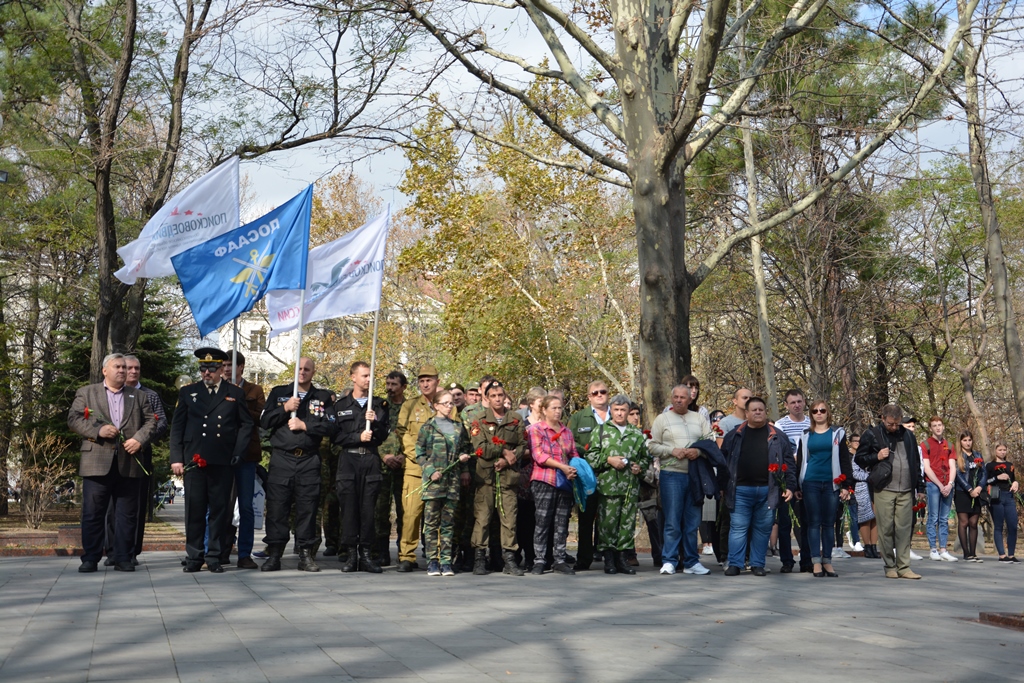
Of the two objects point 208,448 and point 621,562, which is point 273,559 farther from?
point 621,562

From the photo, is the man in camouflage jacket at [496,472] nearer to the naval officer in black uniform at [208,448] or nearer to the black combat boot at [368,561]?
the black combat boot at [368,561]

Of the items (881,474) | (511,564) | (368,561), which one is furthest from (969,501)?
(368,561)

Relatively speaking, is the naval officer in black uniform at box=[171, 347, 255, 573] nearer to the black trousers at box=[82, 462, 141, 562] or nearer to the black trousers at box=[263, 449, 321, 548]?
the black trousers at box=[263, 449, 321, 548]

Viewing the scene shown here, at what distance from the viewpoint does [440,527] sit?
1212 centimetres

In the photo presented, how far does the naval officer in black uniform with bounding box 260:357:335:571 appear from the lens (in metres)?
12.0

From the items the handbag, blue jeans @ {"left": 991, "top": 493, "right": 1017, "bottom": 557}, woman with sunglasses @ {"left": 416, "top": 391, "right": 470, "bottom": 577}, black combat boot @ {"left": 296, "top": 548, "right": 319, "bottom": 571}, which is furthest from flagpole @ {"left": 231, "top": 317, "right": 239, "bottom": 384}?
blue jeans @ {"left": 991, "top": 493, "right": 1017, "bottom": 557}

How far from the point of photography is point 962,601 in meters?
10.8

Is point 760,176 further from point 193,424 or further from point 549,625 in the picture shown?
point 549,625

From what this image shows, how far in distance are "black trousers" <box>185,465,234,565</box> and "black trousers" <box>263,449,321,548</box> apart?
0.45 meters

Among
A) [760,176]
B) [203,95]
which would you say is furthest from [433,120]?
[760,176]

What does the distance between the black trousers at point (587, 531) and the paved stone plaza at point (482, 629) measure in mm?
1031

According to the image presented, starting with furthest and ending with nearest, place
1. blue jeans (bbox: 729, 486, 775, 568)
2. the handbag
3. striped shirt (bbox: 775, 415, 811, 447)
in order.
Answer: striped shirt (bbox: 775, 415, 811, 447) < blue jeans (bbox: 729, 486, 775, 568) < the handbag

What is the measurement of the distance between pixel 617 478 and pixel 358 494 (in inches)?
→ 109

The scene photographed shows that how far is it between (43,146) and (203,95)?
415 centimetres
